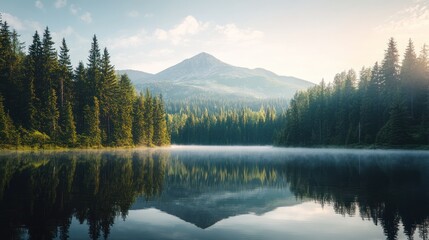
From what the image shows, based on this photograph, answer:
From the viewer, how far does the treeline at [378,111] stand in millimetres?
78062

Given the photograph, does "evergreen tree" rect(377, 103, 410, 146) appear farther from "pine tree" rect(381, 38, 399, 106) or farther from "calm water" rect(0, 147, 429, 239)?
"calm water" rect(0, 147, 429, 239)

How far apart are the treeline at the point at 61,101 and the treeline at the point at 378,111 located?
56.4m

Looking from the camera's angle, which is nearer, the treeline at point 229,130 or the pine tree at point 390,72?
the pine tree at point 390,72

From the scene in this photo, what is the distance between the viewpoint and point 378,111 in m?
90.2

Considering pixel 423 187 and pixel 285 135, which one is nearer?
pixel 423 187

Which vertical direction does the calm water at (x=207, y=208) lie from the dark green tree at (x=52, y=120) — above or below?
below

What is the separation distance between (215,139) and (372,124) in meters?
113

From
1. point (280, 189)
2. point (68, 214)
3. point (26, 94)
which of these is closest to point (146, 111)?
point (26, 94)

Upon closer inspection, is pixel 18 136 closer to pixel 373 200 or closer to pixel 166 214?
pixel 166 214

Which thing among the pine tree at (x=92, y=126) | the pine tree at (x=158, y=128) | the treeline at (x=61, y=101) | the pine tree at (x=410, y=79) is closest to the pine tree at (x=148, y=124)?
the treeline at (x=61, y=101)

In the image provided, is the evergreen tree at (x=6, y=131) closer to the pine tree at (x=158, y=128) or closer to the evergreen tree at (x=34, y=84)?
the evergreen tree at (x=34, y=84)

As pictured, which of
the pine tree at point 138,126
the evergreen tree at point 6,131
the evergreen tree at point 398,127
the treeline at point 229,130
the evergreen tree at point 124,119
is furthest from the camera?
the treeline at point 229,130

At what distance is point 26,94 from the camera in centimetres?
7250

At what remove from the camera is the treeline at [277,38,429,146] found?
3073 inches
